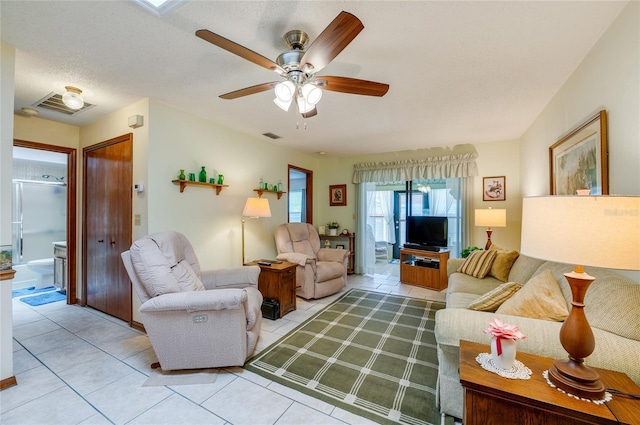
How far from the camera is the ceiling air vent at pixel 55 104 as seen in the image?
2602mm

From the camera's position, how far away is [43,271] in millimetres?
4336

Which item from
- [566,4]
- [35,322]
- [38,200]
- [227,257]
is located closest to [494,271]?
[566,4]

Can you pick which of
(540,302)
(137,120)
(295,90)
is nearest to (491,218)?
(540,302)

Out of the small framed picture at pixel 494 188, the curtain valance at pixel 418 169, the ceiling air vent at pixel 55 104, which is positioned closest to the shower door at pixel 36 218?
the ceiling air vent at pixel 55 104

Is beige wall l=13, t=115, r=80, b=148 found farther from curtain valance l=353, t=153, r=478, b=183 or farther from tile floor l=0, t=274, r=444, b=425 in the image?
curtain valance l=353, t=153, r=478, b=183

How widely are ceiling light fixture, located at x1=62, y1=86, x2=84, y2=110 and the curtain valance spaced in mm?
4166

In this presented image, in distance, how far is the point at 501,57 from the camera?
1.94 meters

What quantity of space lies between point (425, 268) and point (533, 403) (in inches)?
140

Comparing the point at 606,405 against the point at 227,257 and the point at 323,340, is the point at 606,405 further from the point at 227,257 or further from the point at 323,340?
the point at 227,257

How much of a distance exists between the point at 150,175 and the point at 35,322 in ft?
7.33

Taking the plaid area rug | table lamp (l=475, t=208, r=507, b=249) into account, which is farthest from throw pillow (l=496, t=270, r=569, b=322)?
table lamp (l=475, t=208, r=507, b=249)

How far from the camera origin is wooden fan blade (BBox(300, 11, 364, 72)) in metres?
1.18

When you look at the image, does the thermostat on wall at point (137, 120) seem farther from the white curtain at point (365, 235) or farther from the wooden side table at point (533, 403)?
Answer: the white curtain at point (365, 235)

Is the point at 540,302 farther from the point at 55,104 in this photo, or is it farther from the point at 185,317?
the point at 55,104
